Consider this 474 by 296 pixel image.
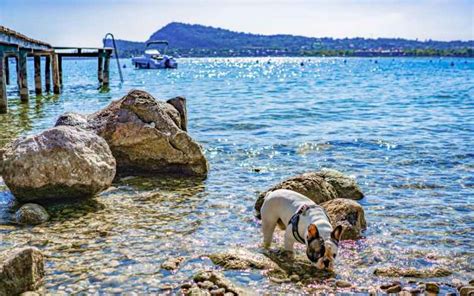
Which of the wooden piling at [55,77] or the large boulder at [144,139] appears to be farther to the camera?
the wooden piling at [55,77]

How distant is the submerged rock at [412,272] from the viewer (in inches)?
288

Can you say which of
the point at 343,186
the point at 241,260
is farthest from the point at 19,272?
the point at 343,186

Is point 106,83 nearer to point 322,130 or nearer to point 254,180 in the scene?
point 322,130

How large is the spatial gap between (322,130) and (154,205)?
484 inches

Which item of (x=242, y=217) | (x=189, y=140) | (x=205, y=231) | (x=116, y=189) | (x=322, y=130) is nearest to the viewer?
(x=205, y=231)

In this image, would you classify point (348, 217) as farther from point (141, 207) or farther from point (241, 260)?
point (141, 207)

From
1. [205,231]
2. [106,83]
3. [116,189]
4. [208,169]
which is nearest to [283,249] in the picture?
[205,231]

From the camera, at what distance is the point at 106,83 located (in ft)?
166

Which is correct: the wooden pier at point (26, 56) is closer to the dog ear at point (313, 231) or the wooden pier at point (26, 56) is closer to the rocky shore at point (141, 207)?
the rocky shore at point (141, 207)

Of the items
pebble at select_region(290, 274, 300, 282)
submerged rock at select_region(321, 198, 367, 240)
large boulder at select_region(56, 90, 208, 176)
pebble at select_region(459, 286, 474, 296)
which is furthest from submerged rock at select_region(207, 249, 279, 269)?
large boulder at select_region(56, 90, 208, 176)

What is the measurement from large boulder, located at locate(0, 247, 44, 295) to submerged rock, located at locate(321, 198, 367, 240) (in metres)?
4.28

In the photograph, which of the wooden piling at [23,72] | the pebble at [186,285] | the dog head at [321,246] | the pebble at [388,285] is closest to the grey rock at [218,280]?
the pebble at [186,285]

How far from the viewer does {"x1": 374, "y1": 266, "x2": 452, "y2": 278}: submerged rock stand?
731 cm

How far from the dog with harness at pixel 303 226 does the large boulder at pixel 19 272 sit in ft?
10.1
